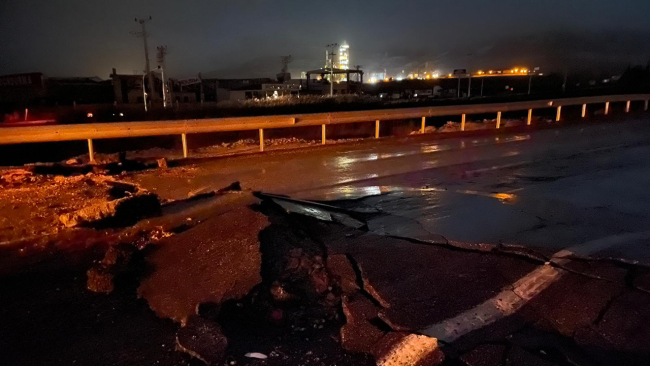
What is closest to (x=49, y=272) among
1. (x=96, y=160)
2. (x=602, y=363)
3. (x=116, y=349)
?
(x=116, y=349)

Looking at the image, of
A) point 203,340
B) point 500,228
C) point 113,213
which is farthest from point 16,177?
point 500,228

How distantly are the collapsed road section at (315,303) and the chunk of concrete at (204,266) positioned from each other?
2cm

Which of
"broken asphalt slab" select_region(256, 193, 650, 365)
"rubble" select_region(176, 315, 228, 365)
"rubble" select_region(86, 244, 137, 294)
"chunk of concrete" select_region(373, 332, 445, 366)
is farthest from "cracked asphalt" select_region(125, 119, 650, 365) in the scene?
"rubble" select_region(86, 244, 137, 294)

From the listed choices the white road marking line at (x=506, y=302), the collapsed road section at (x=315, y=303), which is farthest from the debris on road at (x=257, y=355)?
the white road marking line at (x=506, y=302)

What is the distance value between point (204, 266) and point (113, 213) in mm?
2432

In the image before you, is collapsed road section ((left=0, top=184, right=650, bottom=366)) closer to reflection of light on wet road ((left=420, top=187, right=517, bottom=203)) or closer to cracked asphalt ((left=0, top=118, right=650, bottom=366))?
cracked asphalt ((left=0, top=118, right=650, bottom=366))

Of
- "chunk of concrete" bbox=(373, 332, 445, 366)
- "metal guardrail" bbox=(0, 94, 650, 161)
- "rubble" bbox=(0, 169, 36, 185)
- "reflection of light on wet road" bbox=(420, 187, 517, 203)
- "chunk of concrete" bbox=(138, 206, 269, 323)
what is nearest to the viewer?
"chunk of concrete" bbox=(373, 332, 445, 366)

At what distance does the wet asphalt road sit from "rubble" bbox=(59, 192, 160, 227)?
1291mm

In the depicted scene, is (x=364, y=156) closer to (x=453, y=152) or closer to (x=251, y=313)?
(x=453, y=152)

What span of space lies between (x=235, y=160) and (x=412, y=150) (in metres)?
5.09

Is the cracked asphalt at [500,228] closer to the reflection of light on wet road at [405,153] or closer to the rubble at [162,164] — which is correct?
the reflection of light on wet road at [405,153]

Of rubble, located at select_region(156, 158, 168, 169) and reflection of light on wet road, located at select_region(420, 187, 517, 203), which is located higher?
rubble, located at select_region(156, 158, 168, 169)

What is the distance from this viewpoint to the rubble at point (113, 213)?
648 cm

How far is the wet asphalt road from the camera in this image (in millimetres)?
6391
